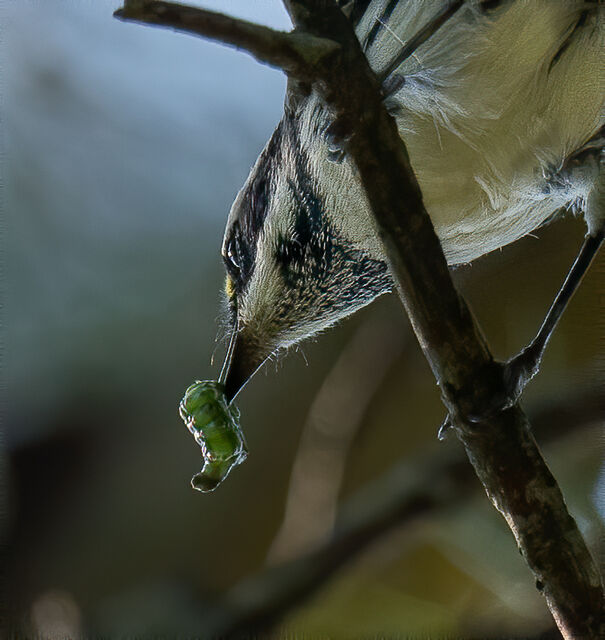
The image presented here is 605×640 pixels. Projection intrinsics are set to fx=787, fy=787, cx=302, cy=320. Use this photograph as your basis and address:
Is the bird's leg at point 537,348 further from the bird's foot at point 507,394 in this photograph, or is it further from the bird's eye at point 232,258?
the bird's eye at point 232,258

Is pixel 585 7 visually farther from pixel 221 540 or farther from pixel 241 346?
pixel 221 540

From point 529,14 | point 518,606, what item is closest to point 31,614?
point 518,606

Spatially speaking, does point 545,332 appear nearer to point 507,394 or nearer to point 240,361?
point 507,394

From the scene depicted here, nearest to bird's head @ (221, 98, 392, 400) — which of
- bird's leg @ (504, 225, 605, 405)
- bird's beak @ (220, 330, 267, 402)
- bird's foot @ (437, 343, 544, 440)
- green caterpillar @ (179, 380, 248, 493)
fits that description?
bird's beak @ (220, 330, 267, 402)

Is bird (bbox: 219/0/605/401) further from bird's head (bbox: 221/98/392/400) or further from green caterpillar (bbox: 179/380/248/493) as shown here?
green caterpillar (bbox: 179/380/248/493)

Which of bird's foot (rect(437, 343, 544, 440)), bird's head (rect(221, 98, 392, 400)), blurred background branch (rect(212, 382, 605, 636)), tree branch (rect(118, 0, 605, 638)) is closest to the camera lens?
tree branch (rect(118, 0, 605, 638))

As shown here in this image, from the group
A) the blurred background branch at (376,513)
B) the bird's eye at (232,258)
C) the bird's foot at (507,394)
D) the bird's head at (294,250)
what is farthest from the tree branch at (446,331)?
the bird's eye at (232,258)
